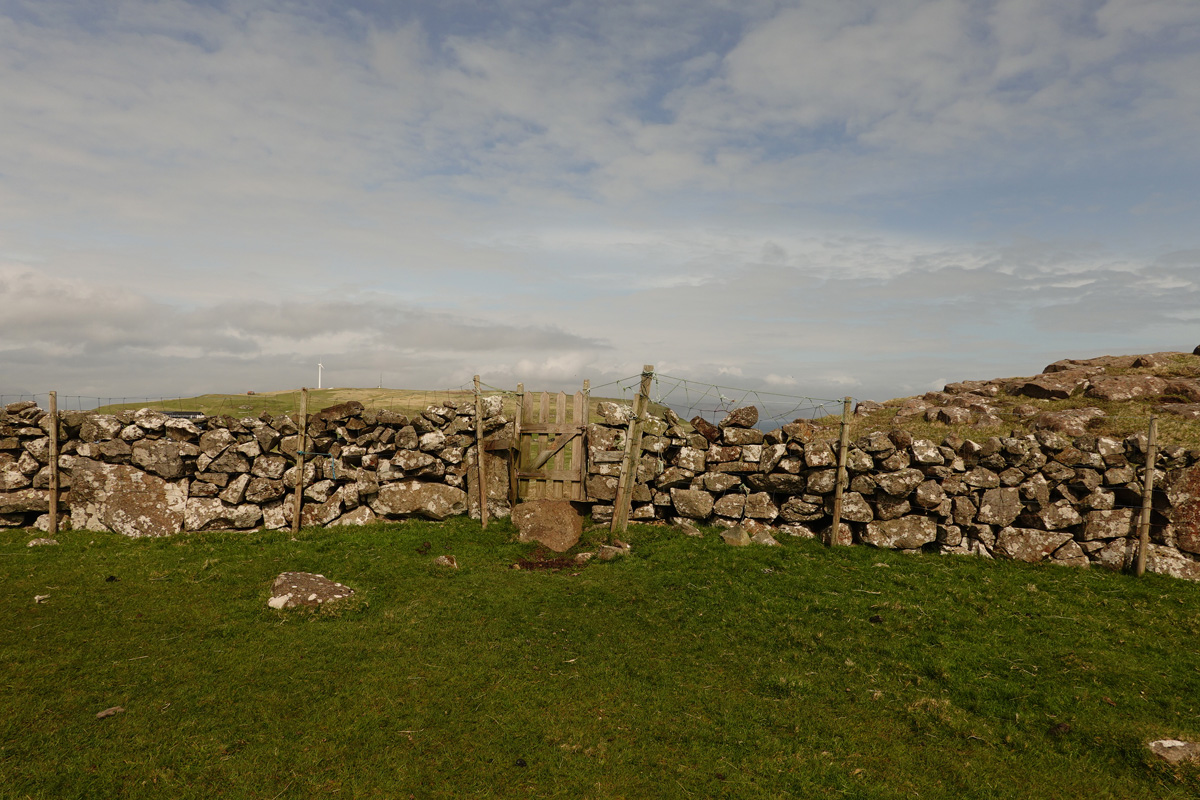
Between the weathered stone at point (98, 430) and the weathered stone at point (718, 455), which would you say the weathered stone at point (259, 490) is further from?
the weathered stone at point (718, 455)

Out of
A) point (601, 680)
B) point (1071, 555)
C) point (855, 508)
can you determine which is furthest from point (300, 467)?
point (1071, 555)

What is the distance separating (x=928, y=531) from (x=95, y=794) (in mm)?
17548

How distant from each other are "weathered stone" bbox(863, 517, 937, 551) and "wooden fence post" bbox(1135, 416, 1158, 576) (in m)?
4.42

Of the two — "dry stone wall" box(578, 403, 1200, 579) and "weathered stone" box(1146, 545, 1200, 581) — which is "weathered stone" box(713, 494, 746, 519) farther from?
"weathered stone" box(1146, 545, 1200, 581)

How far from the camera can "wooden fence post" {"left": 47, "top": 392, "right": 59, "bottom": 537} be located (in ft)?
56.4

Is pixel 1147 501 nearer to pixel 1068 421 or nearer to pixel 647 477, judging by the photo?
pixel 1068 421

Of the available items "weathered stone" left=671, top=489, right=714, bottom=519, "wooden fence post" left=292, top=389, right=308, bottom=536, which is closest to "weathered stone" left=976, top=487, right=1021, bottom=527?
"weathered stone" left=671, top=489, right=714, bottom=519

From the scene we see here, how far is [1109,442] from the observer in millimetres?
15695

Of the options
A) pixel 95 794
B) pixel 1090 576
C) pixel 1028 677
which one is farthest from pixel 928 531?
pixel 95 794

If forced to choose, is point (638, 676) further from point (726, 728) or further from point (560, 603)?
point (560, 603)

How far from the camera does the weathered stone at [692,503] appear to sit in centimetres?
1794

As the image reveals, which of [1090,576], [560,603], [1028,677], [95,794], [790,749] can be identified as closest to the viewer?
[95,794]

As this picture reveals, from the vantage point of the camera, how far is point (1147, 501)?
47.5ft

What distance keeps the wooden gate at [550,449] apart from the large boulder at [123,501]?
10158mm
